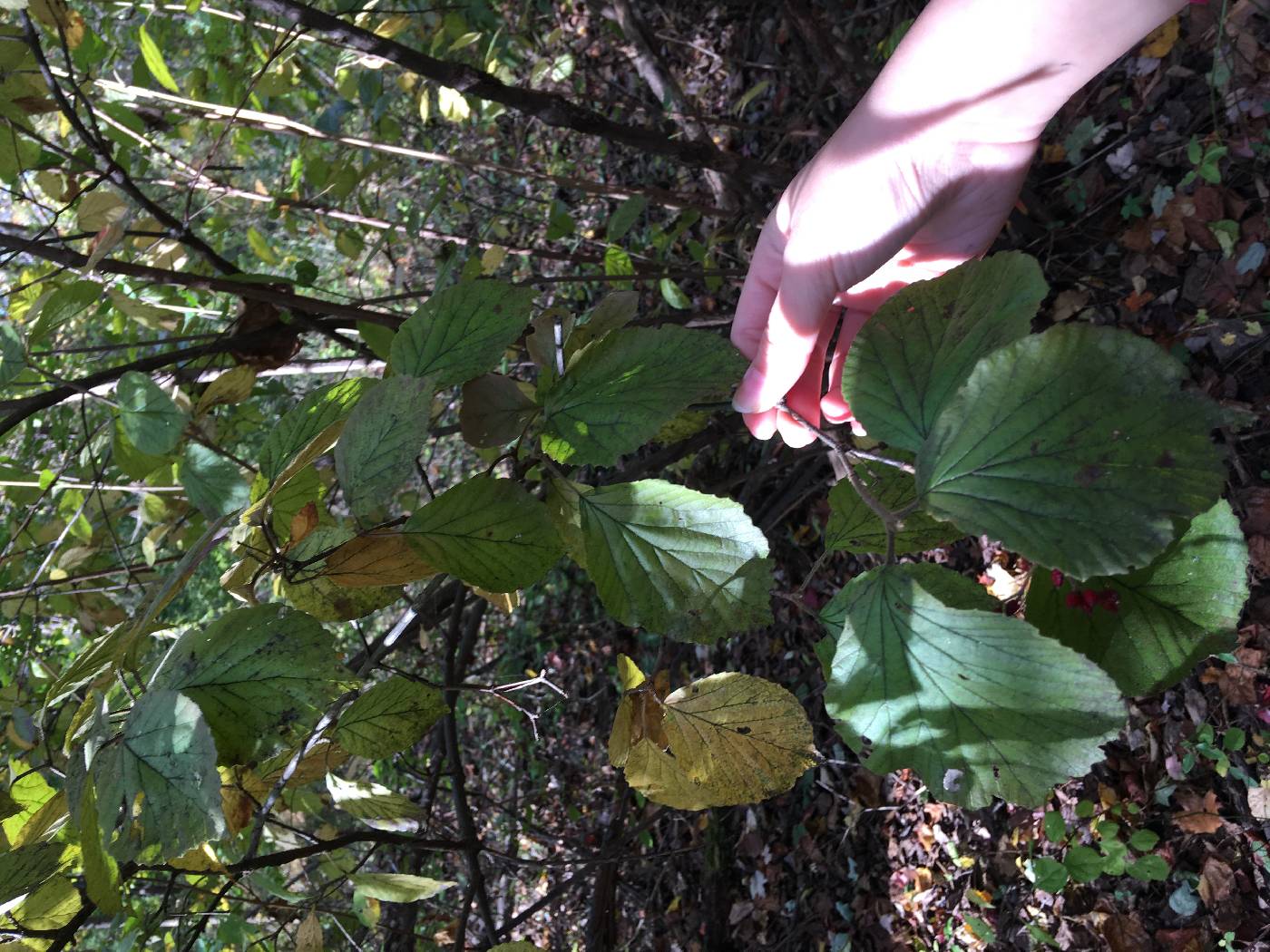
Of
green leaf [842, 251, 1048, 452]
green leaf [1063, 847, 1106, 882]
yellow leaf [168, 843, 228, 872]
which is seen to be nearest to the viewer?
green leaf [842, 251, 1048, 452]

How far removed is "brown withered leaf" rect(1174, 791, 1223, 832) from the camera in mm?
1898

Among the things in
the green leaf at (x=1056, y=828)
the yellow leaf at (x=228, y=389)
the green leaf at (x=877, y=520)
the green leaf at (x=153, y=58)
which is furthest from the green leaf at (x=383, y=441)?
the green leaf at (x=1056, y=828)

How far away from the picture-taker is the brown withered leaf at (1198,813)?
190 cm

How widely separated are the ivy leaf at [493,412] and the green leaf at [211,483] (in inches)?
18.7

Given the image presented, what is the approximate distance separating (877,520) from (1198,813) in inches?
63.7

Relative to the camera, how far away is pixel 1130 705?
78.5 inches

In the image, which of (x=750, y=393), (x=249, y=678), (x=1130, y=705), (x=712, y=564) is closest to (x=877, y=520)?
(x=712, y=564)

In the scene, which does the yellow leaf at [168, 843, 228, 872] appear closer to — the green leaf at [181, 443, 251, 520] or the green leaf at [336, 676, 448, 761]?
the green leaf at [336, 676, 448, 761]

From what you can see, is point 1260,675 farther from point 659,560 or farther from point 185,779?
point 185,779

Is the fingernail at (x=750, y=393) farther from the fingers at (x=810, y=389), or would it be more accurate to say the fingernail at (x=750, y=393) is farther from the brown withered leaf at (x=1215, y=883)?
the brown withered leaf at (x=1215, y=883)

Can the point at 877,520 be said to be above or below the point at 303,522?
below

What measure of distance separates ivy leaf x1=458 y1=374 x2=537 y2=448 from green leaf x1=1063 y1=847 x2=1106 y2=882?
188 cm

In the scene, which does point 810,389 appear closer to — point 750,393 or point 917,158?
point 750,393

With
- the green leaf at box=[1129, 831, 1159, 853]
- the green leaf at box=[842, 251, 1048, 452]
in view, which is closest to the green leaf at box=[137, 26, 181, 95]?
the green leaf at box=[842, 251, 1048, 452]
